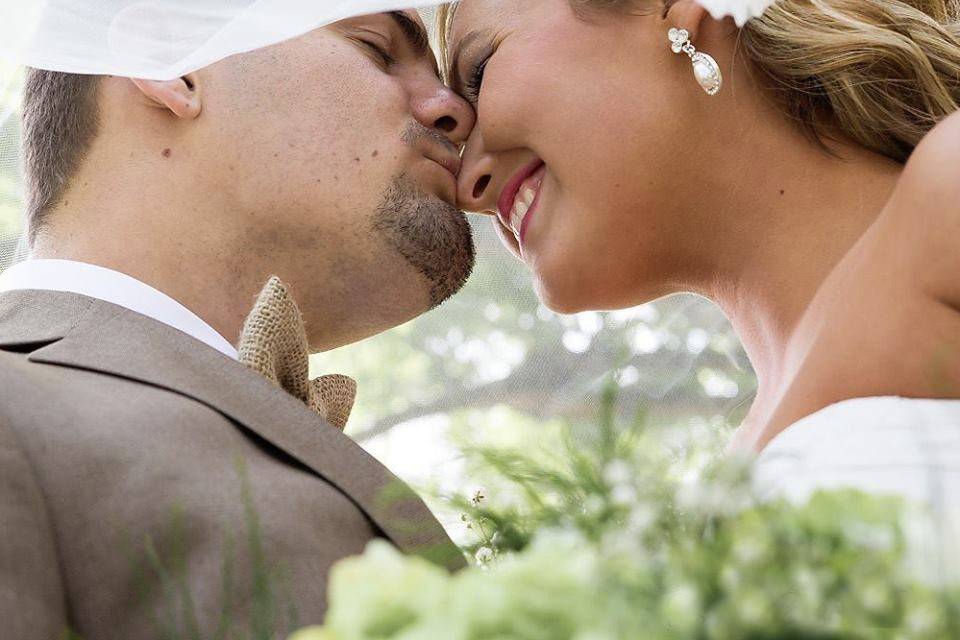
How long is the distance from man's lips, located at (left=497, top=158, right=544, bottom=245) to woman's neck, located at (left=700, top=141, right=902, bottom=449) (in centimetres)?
40

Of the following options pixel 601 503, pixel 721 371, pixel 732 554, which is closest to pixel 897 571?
pixel 732 554

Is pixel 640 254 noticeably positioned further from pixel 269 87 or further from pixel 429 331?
pixel 429 331

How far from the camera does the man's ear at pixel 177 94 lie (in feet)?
7.45

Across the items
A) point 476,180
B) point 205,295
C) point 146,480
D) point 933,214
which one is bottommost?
point 205,295

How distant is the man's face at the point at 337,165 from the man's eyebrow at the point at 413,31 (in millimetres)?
113

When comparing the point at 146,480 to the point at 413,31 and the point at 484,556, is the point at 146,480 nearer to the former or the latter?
the point at 484,556

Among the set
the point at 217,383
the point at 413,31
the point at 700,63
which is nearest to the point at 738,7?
the point at 700,63

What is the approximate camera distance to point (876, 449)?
56.7 inches

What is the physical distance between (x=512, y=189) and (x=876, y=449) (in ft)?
3.38

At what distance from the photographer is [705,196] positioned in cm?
212

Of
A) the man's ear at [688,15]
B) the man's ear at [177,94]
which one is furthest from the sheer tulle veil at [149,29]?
the man's ear at [688,15]

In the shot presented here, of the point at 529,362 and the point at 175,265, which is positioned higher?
the point at 175,265

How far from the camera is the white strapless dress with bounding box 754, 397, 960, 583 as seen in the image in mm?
1339

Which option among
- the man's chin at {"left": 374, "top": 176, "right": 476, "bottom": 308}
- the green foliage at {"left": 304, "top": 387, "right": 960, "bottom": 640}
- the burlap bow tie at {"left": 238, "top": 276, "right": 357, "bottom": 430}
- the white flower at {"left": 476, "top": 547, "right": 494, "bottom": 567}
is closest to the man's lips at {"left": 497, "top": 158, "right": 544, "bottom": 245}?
the man's chin at {"left": 374, "top": 176, "right": 476, "bottom": 308}
